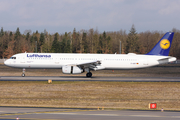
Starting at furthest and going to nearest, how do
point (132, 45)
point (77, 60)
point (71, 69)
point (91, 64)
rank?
point (132, 45)
point (77, 60)
point (91, 64)
point (71, 69)

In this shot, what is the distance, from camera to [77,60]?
47000 mm

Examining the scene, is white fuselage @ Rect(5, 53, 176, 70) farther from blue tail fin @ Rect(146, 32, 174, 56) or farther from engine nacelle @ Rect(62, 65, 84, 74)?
engine nacelle @ Rect(62, 65, 84, 74)

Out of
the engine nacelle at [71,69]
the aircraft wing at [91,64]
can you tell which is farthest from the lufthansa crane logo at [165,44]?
the engine nacelle at [71,69]

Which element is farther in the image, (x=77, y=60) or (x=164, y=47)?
(x=164, y=47)

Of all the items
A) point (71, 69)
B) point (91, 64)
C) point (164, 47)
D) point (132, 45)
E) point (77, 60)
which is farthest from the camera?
point (132, 45)

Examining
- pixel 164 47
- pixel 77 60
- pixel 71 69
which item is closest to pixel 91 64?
pixel 77 60

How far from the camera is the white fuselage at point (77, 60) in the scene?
46406 mm

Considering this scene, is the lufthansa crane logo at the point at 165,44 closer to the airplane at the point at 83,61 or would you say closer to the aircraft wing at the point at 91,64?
the airplane at the point at 83,61

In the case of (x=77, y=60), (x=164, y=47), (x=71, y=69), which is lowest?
(x=71, y=69)

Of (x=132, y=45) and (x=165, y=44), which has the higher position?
(x=132, y=45)

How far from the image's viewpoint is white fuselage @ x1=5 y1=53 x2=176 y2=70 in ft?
152

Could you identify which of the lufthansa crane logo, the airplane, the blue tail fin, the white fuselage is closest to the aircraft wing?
the airplane

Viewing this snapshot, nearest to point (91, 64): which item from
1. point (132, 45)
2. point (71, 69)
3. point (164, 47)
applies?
point (71, 69)

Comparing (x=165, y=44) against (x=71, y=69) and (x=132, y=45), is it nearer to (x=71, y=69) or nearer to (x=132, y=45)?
(x=71, y=69)
